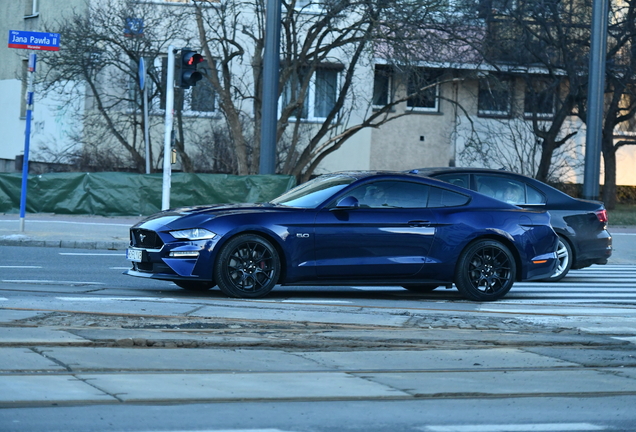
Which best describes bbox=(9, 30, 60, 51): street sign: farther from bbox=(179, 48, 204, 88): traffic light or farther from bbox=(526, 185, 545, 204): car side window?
bbox=(526, 185, 545, 204): car side window

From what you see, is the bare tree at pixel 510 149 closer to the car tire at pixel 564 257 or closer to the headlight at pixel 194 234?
the car tire at pixel 564 257

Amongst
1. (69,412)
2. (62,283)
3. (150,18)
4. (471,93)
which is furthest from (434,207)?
(471,93)

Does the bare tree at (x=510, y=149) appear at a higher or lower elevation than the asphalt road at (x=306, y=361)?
higher

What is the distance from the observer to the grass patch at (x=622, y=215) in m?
29.2

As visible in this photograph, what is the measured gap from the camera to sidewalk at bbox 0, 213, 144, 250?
61.4 ft

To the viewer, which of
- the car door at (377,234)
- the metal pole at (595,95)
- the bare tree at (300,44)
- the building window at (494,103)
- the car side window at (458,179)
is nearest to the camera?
the car door at (377,234)

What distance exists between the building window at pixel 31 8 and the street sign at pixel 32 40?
762 inches

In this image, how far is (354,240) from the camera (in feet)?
37.6

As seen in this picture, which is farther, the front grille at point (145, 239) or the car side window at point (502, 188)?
the car side window at point (502, 188)

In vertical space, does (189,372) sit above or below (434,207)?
below

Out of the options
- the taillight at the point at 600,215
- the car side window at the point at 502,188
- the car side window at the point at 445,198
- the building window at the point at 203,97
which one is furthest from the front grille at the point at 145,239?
the building window at the point at 203,97

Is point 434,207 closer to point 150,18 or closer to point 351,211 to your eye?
point 351,211

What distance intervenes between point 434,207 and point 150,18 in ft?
63.9

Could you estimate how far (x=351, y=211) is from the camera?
11.6 metres
